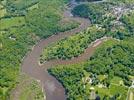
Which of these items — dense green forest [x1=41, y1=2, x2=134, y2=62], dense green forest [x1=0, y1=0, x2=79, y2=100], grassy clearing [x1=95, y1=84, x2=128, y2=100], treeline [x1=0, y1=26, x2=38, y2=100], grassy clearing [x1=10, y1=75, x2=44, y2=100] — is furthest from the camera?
dense green forest [x1=41, y1=2, x2=134, y2=62]

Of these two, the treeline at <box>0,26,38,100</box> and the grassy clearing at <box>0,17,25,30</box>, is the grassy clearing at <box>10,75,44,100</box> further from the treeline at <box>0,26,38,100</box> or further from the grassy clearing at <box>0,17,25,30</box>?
the grassy clearing at <box>0,17,25,30</box>

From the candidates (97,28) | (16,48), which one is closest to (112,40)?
(97,28)

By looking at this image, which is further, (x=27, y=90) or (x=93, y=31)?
(x=93, y=31)

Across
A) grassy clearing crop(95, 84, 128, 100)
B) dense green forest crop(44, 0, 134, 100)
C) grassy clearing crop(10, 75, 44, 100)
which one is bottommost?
grassy clearing crop(10, 75, 44, 100)

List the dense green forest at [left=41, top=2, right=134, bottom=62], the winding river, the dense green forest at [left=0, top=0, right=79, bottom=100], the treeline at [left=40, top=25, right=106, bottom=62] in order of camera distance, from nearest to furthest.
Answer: the winding river → the dense green forest at [left=0, top=0, right=79, bottom=100] → the treeline at [left=40, top=25, right=106, bottom=62] → the dense green forest at [left=41, top=2, right=134, bottom=62]

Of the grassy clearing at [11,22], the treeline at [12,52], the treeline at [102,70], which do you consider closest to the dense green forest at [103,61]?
the treeline at [102,70]

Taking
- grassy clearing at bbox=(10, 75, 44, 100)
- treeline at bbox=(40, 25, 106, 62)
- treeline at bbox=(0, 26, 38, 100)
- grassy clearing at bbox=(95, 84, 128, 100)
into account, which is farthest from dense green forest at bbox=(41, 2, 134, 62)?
grassy clearing at bbox=(95, 84, 128, 100)

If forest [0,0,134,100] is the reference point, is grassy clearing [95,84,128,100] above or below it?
below

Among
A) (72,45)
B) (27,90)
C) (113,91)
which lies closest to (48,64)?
(72,45)

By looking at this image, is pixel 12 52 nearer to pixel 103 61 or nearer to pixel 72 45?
pixel 72 45
